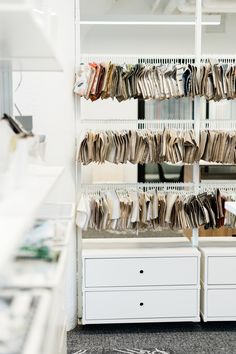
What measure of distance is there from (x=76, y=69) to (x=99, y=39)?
11.0ft

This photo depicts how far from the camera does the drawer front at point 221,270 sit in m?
3.36

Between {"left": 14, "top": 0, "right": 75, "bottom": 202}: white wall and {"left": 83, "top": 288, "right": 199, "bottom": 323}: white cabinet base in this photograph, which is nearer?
{"left": 14, "top": 0, "right": 75, "bottom": 202}: white wall

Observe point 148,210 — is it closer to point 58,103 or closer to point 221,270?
point 221,270

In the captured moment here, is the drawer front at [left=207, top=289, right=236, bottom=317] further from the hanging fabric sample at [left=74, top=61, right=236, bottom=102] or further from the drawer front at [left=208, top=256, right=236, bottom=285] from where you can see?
the hanging fabric sample at [left=74, top=61, right=236, bottom=102]

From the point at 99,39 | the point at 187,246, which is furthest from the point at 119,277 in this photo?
the point at 99,39

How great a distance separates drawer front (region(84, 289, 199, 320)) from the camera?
3340mm

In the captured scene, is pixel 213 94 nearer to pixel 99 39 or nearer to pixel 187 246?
pixel 187 246

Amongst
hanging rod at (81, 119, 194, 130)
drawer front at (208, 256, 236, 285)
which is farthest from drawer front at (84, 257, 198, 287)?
hanging rod at (81, 119, 194, 130)

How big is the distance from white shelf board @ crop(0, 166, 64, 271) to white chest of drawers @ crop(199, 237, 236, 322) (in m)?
2.16

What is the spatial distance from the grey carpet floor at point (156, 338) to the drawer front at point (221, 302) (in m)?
0.13

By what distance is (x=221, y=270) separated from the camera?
11.1ft

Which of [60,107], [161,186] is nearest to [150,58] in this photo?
[60,107]

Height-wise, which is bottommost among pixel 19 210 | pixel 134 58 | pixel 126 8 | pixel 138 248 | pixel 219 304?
pixel 219 304

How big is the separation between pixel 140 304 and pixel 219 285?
57 centimetres
